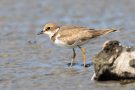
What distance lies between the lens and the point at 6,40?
1304 centimetres

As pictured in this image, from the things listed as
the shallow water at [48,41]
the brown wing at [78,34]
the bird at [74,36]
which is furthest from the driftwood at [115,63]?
the brown wing at [78,34]

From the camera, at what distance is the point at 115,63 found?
8828 millimetres

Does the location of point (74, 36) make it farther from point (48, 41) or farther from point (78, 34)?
point (48, 41)

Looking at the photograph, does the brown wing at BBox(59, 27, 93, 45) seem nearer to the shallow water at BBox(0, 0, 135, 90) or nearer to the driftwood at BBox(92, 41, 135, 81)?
the shallow water at BBox(0, 0, 135, 90)

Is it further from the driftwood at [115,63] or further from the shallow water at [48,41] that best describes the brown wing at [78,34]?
the driftwood at [115,63]

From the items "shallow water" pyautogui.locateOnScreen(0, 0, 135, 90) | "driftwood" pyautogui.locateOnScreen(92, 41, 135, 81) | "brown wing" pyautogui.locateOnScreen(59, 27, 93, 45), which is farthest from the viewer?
"brown wing" pyautogui.locateOnScreen(59, 27, 93, 45)

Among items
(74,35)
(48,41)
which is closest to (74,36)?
(74,35)

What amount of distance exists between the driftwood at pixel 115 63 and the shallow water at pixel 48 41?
0.58 feet

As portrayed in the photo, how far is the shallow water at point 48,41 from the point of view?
9305mm

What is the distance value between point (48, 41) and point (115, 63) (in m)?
4.34

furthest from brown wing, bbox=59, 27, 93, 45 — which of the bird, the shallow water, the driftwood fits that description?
the driftwood

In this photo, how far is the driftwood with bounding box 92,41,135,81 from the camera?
28.7 feet

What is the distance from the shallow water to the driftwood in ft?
0.58

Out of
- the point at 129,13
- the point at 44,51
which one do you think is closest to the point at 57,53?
the point at 44,51
